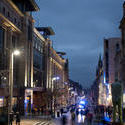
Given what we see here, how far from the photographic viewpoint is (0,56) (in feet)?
138

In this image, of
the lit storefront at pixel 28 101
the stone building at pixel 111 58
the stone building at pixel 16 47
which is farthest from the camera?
the stone building at pixel 111 58

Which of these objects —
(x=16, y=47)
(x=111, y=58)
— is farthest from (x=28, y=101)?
(x=111, y=58)

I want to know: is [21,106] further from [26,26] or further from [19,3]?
[19,3]

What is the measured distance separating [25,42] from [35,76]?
Result: 14133 mm

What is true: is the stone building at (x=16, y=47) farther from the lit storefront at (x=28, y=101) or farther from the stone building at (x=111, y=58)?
the stone building at (x=111, y=58)

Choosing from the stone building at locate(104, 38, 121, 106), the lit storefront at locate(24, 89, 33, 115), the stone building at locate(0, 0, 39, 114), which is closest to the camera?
the stone building at locate(0, 0, 39, 114)

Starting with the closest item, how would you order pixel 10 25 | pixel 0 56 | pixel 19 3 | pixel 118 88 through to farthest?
pixel 118 88, pixel 0 56, pixel 10 25, pixel 19 3

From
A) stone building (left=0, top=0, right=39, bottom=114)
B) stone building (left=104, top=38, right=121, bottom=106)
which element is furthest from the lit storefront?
stone building (left=104, top=38, right=121, bottom=106)

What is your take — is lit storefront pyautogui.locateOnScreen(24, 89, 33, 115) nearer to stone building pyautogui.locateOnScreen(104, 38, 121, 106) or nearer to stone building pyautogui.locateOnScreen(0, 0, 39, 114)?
stone building pyautogui.locateOnScreen(0, 0, 39, 114)

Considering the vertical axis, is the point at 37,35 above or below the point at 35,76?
above

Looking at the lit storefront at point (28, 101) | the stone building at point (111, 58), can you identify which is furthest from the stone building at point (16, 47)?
the stone building at point (111, 58)

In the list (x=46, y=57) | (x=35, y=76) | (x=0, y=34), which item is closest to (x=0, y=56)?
(x=0, y=34)

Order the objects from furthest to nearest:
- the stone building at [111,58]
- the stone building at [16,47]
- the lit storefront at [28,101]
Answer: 1. the stone building at [111,58]
2. the lit storefront at [28,101]
3. the stone building at [16,47]

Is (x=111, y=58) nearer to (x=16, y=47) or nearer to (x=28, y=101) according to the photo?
(x=28, y=101)
